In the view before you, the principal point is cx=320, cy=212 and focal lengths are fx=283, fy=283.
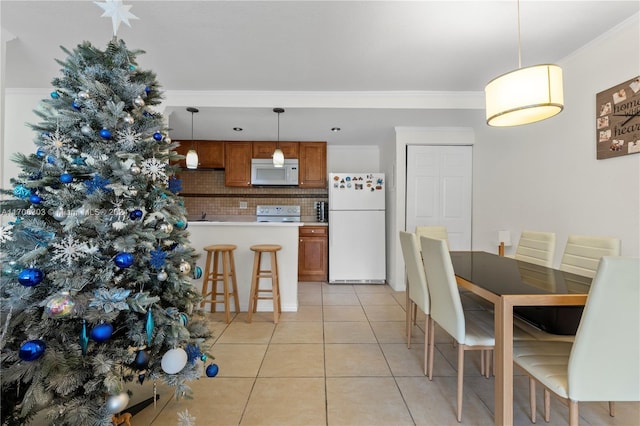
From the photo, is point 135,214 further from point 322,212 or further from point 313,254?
point 322,212

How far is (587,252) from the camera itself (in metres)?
1.91

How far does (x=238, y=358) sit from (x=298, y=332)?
Result: 63 centimetres

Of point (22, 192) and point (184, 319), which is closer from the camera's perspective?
point (22, 192)

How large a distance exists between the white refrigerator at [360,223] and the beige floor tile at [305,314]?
1.23 m

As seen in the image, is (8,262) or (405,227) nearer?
(8,262)

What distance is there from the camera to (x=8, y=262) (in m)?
1.03

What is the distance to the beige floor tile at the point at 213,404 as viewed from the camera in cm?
152

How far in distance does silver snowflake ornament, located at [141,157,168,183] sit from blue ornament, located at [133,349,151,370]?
2.40 feet

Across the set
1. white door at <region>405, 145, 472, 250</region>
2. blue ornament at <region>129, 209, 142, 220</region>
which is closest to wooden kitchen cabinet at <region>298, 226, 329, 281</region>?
white door at <region>405, 145, 472, 250</region>

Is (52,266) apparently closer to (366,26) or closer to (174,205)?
(174,205)

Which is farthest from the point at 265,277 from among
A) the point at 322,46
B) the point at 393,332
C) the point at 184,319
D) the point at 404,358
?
the point at 322,46

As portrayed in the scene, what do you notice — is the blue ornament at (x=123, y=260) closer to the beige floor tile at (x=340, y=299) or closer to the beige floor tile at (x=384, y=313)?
the beige floor tile at (x=384, y=313)

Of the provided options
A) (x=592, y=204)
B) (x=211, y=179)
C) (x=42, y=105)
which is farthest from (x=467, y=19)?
(x=211, y=179)

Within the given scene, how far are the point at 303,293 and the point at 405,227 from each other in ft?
5.55
